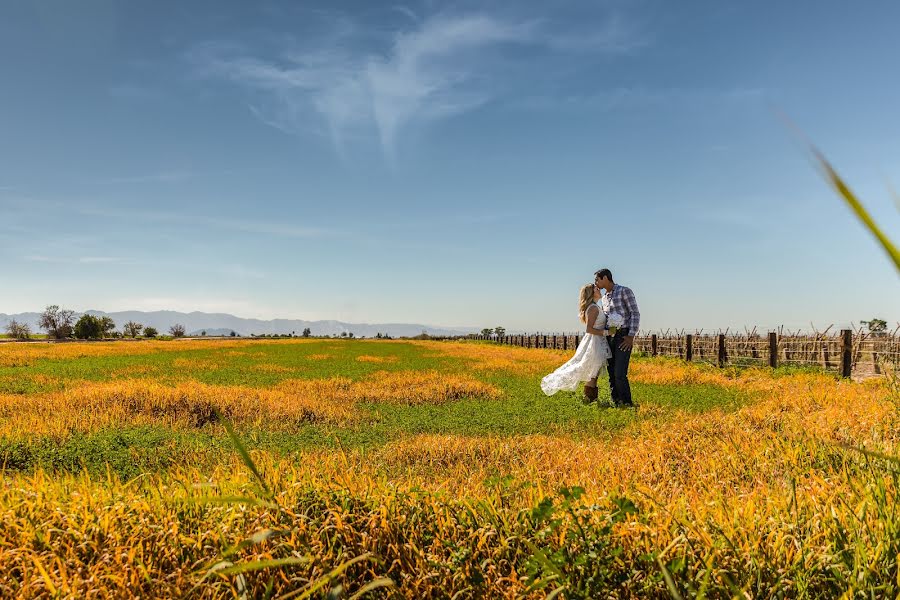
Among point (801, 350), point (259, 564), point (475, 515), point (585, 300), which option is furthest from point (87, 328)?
point (259, 564)

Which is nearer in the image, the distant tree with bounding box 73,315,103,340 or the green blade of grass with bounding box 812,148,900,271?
the green blade of grass with bounding box 812,148,900,271

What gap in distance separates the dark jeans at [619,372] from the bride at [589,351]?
214 mm

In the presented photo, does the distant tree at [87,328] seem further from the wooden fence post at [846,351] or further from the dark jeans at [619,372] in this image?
the wooden fence post at [846,351]

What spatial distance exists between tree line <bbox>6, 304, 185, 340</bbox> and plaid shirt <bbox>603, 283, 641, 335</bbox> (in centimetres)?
9472

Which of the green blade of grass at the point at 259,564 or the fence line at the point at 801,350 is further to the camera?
the fence line at the point at 801,350

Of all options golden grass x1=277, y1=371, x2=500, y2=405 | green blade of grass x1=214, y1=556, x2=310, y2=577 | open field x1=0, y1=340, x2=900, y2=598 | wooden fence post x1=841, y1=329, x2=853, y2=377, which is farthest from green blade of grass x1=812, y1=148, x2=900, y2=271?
wooden fence post x1=841, y1=329, x2=853, y2=377

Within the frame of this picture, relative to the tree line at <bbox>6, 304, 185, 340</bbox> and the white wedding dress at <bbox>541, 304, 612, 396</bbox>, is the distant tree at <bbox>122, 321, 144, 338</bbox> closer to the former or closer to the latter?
the tree line at <bbox>6, 304, 185, 340</bbox>

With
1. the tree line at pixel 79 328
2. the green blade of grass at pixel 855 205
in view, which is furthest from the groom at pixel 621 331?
the tree line at pixel 79 328

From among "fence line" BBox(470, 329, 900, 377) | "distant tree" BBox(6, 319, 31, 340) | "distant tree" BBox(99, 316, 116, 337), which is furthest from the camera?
"distant tree" BBox(99, 316, 116, 337)

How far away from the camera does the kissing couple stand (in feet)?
36.1

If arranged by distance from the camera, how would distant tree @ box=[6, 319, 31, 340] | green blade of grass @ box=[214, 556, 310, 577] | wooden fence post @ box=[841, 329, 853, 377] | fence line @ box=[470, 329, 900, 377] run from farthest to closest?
distant tree @ box=[6, 319, 31, 340], fence line @ box=[470, 329, 900, 377], wooden fence post @ box=[841, 329, 853, 377], green blade of grass @ box=[214, 556, 310, 577]

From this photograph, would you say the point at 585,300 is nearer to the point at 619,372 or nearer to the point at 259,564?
the point at 619,372

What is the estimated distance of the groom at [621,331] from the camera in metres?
11.0

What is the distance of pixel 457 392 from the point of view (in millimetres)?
13359
